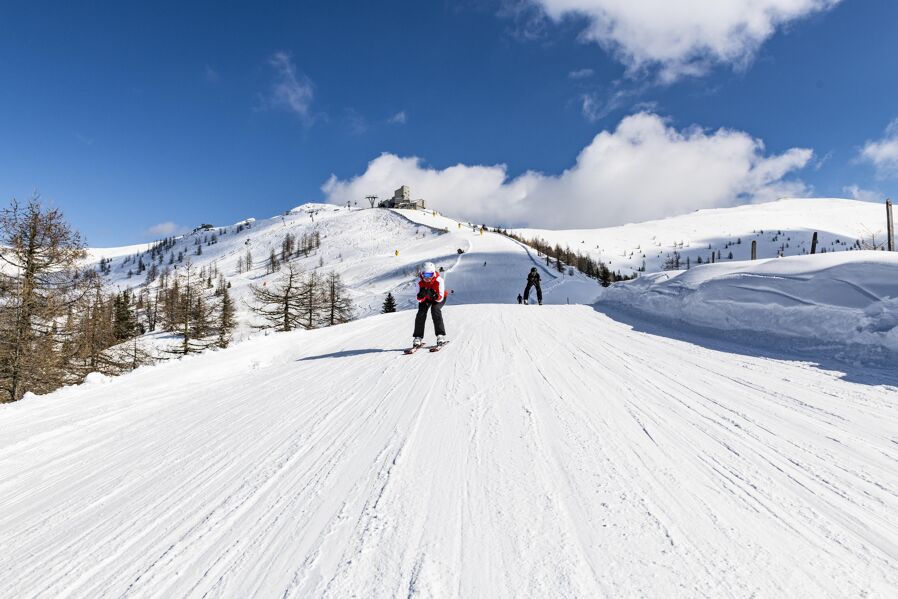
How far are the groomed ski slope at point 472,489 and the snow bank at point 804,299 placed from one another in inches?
60.5

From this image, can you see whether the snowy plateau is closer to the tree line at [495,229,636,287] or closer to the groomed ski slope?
the groomed ski slope

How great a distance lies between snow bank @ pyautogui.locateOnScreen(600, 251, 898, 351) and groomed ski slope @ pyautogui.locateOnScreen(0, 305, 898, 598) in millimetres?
1537

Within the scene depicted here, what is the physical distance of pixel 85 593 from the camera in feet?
5.73

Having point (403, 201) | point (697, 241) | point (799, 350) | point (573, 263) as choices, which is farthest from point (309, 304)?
point (697, 241)

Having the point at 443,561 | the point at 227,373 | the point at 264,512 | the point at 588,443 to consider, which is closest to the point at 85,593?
the point at 264,512

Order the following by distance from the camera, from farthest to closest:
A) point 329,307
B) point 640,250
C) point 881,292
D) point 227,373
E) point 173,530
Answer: point 640,250 < point 329,307 < point 227,373 < point 881,292 < point 173,530

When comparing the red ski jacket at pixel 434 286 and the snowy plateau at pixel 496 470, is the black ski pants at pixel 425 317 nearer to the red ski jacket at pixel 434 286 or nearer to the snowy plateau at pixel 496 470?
the red ski jacket at pixel 434 286

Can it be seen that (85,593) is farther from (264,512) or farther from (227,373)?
(227,373)

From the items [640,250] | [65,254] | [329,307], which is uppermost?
[640,250]

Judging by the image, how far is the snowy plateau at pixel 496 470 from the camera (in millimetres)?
1729

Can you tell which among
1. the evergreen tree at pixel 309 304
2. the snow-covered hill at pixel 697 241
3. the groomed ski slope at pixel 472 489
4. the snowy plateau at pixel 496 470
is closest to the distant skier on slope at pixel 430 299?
the snowy plateau at pixel 496 470

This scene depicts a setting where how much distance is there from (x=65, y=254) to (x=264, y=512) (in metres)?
17.7

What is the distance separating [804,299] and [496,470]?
7111 millimetres

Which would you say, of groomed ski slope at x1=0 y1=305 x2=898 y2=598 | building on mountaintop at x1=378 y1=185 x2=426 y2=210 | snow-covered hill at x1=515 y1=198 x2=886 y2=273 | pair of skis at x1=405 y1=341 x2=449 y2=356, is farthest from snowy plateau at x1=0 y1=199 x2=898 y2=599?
building on mountaintop at x1=378 y1=185 x2=426 y2=210
